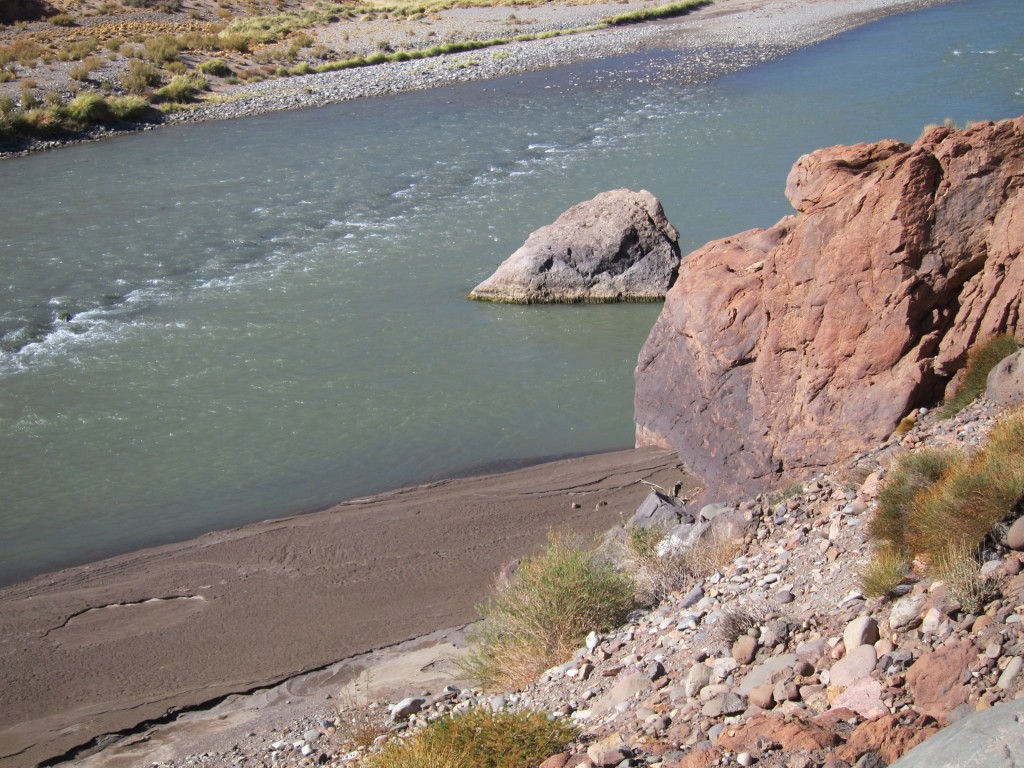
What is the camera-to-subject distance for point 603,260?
19891 mm

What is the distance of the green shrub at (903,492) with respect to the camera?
7.66 metres

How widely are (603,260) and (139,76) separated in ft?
107

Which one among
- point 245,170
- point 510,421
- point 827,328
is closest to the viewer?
point 827,328

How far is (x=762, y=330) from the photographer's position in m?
11.7

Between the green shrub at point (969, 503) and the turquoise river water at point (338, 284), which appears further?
the turquoise river water at point (338, 284)

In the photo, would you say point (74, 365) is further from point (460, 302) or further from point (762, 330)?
point (762, 330)

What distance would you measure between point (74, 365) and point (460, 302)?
23.9 ft

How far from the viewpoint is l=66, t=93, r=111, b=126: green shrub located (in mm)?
38969

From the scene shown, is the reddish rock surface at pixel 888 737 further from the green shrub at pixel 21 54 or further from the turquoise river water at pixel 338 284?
the green shrub at pixel 21 54

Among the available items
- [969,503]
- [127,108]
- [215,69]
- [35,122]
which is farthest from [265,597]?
[215,69]

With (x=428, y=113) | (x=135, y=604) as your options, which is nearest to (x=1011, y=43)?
(x=428, y=113)

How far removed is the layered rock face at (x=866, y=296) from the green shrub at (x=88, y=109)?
1341 inches

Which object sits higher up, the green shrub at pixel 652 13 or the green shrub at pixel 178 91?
the green shrub at pixel 652 13

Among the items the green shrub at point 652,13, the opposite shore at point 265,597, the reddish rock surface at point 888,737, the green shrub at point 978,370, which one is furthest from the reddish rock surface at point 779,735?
the green shrub at point 652,13
